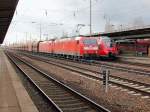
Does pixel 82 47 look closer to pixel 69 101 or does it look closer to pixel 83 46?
pixel 83 46

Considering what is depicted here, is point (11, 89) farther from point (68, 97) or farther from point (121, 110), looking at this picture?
point (121, 110)

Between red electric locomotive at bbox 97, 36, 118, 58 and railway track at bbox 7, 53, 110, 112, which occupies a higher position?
red electric locomotive at bbox 97, 36, 118, 58

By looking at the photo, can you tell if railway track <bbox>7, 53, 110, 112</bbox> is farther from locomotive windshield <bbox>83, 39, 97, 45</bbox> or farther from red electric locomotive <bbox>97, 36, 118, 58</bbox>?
red electric locomotive <bbox>97, 36, 118, 58</bbox>

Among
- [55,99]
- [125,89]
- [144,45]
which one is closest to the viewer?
[55,99]

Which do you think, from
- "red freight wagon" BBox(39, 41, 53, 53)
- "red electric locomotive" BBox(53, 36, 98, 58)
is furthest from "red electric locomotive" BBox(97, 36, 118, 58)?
"red freight wagon" BBox(39, 41, 53, 53)

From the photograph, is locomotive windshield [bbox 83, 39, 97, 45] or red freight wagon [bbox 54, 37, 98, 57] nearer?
red freight wagon [bbox 54, 37, 98, 57]

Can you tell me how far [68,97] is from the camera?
1459 centimetres

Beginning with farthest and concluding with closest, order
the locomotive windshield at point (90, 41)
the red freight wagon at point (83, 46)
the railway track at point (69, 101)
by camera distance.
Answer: the locomotive windshield at point (90, 41) < the red freight wagon at point (83, 46) < the railway track at point (69, 101)

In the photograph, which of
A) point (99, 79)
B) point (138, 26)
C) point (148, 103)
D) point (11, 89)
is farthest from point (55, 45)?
point (148, 103)

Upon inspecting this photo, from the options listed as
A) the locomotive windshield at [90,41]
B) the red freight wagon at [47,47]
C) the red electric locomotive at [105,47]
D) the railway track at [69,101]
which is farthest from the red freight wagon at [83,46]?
the railway track at [69,101]

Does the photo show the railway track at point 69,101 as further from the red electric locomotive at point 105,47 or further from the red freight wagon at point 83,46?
the red electric locomotive at point 105,47

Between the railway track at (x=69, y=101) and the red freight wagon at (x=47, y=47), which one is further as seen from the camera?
the red freight wagon at (x=47, y=47)

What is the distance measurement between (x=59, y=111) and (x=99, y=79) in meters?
10.2

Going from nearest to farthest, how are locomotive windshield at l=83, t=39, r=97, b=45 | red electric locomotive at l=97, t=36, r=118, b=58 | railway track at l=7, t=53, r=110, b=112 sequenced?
railway track at l=7, t=53, r=110, b=112
locomotive windshield at l=83, t=39, r=97, b=45
red electric locomotive at l=97, t=36, r=118, b=58
